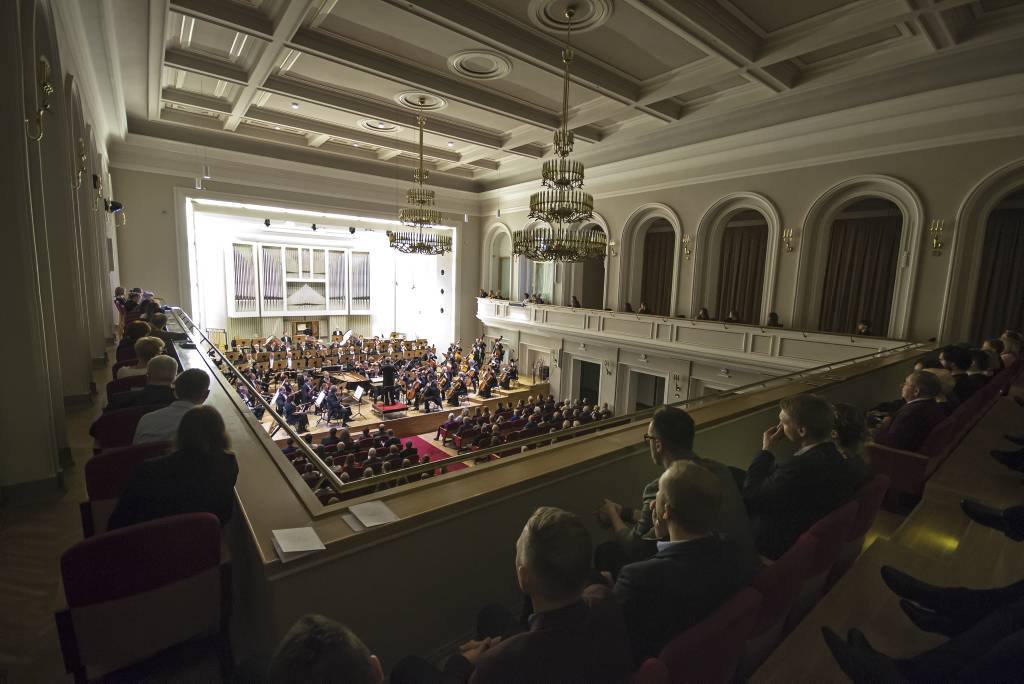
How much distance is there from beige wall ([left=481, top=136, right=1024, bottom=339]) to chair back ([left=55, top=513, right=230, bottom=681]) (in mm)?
10366

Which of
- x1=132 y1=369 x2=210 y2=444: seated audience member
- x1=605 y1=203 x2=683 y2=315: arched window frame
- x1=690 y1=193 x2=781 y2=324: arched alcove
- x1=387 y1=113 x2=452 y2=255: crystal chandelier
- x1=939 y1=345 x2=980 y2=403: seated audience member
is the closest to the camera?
x1=132 y1=369 x2=210 y2=444: seated audience member

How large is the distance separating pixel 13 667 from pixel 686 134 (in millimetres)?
12397

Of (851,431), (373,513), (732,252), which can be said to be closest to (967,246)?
(732,252)

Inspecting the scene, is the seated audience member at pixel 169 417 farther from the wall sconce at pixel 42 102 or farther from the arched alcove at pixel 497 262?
the arched alcove at pixel 497 262

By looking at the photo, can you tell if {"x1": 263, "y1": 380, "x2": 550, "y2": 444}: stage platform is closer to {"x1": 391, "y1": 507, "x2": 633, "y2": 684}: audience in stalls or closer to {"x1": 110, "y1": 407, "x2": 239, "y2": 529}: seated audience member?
{"x1": 110, "y1": 407, "x2": 239, "y2": 529}: seated audience member

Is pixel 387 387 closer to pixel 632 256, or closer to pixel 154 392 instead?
pixel 632 256

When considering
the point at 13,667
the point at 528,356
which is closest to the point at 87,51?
the point at 13,667

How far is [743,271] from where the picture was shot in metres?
12.7

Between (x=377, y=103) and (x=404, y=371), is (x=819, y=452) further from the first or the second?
(x=404, y=371)

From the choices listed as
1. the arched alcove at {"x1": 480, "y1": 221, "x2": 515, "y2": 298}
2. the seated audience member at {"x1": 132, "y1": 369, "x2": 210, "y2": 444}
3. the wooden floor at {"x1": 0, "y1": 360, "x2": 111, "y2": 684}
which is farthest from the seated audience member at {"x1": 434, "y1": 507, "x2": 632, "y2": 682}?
the arched alcove at {"x1": 480, "y1": 221, "x2": 515, "y2": 298}

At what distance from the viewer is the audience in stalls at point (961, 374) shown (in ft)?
13.9

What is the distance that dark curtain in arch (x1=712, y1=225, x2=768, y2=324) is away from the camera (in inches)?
490

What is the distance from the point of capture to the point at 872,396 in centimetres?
551

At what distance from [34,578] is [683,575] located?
3210 mm
